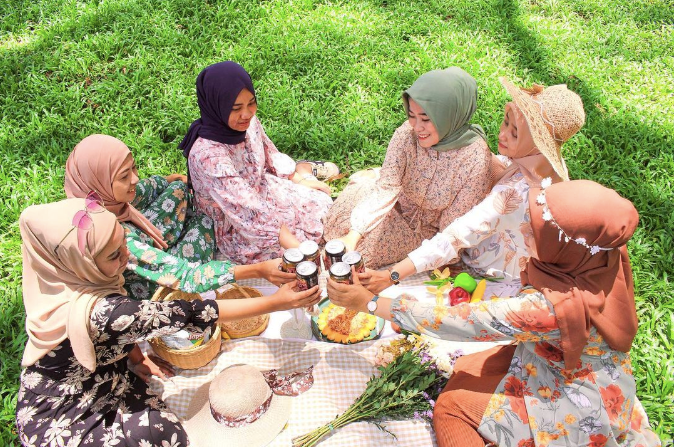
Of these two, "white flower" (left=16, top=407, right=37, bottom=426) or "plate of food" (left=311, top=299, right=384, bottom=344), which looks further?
"plate of food" (left=311, top=299, right=384, bottom=344)

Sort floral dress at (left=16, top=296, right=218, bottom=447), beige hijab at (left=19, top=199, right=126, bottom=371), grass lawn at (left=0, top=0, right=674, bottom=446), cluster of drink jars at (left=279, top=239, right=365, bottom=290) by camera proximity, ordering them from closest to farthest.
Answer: beige hijab at (left=19, top=199, right=126, bottom=371)
floral dress at (left=16, top=296, right=218, bottom=447)
cluster of drink jars at (left=279, top=239, right=365, bottom=290)
grass lawn at (left=0, top=0, right=674, bottom=446)

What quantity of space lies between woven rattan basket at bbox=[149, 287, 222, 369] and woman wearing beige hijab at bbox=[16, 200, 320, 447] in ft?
1.45

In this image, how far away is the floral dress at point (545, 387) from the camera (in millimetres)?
2637

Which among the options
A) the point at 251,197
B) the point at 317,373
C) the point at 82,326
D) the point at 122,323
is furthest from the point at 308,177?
the point at 82,326

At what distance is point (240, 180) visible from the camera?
3.94 m

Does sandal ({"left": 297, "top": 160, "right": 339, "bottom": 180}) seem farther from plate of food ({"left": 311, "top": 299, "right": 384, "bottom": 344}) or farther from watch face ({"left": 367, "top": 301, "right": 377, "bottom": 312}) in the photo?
watch face ({"left": 367, "top": 301, "right": 377, "bottom": 312})

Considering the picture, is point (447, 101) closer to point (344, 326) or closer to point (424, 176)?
point (424, 176)

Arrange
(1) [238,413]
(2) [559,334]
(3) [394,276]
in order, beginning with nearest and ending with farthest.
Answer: (2) [559,334], (1) [238,413], (3) [394,276]

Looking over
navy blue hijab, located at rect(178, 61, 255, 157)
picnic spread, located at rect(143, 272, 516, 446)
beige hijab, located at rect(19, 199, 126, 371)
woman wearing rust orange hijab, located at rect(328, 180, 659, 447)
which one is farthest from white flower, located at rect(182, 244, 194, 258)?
woman wearing rust orange hijab, located at rect(328, 180, 659, 447)

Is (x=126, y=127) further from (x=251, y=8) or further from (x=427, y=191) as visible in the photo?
(x=427, y=191)

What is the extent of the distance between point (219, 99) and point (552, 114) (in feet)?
7.74

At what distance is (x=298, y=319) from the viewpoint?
3.78 m

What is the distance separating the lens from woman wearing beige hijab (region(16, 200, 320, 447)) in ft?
8.57

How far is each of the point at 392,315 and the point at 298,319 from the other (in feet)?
3.35
